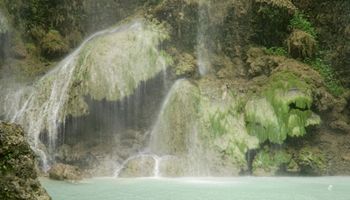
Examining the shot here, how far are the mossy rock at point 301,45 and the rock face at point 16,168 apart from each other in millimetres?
15068

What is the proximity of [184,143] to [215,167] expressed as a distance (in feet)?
4.83

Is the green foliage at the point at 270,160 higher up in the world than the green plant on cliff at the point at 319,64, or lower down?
lower down

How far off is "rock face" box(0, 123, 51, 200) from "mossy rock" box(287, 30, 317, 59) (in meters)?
15.1

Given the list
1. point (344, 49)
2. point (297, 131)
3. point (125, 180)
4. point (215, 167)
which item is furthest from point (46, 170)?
point (344, 49)

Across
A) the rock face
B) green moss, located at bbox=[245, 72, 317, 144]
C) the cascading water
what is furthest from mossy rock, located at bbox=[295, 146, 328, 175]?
the cascading water

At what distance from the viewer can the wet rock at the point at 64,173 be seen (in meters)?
13.9

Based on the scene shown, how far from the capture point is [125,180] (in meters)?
14.6

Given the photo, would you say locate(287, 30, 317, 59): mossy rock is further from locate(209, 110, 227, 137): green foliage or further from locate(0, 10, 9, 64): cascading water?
locate(0, 10, 9, 64): cascading water

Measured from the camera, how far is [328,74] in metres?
19.4

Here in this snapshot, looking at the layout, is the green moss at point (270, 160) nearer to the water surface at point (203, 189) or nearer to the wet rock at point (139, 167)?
the water surface at point (203, 189)

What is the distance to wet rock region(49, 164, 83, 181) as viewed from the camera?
45.6 feet

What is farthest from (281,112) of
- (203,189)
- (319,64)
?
(203,189)

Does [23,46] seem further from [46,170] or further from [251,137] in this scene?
[251,137]

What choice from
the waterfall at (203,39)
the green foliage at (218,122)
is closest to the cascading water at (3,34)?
the waterfall at (203,39)
